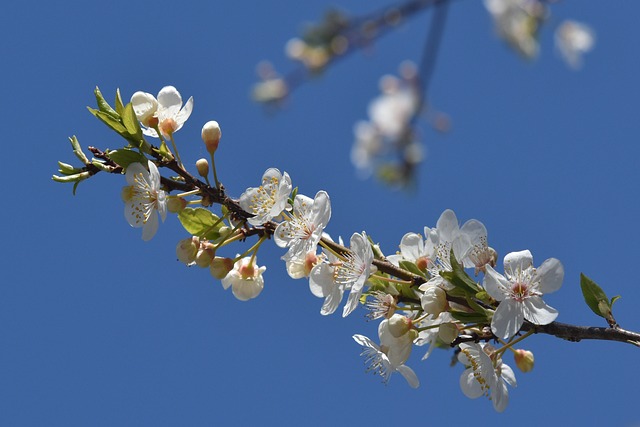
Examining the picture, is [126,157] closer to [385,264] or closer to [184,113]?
[184,113]

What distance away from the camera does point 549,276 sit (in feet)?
5.99

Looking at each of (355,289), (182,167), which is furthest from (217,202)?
(355,289)

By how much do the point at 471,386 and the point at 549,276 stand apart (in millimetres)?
423

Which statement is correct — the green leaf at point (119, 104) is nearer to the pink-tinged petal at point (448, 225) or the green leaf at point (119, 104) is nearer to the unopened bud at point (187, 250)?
the unopened bud at point (187, 250)

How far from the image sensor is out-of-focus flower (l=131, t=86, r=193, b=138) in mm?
2121

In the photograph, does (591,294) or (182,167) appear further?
(182,167)

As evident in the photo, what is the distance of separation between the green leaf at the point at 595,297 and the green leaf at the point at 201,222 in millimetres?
966

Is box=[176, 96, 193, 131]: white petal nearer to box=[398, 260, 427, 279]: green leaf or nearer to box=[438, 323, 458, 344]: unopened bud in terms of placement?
box=[398, 260, 427, 279]: green leaf

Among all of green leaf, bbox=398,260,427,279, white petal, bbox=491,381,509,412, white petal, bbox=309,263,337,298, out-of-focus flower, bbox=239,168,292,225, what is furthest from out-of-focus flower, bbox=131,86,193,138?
white petal, bbox=491,381,509,412

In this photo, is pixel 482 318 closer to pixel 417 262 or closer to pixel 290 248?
pixel 417 262

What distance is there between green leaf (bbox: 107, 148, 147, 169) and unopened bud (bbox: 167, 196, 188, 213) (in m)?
0.12

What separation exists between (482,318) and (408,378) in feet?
1.21

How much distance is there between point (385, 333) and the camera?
72.5 inches

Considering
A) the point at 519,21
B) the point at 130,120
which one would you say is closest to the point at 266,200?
the point at 130,120
